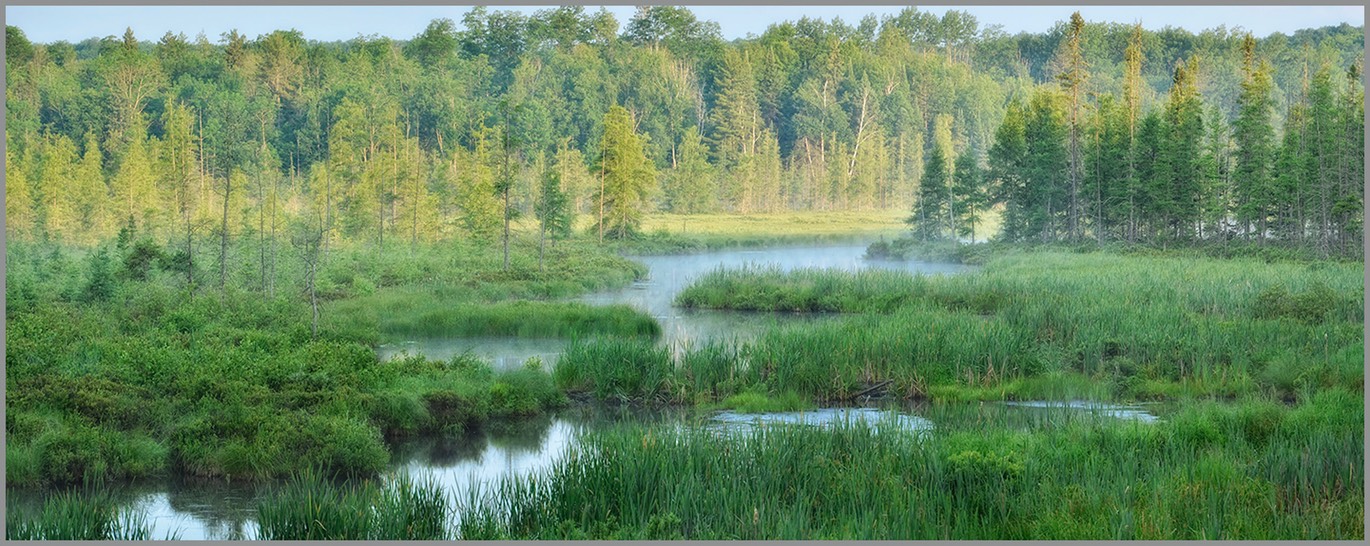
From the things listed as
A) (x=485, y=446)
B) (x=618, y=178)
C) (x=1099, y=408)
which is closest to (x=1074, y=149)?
(x=618, y=178)

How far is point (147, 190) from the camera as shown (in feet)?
144

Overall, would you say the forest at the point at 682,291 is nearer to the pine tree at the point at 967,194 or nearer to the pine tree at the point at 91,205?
the pine tree at the point at 91,205

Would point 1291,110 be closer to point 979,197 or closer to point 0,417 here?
point 979,197

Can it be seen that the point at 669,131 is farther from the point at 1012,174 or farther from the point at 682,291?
the point at 682,291

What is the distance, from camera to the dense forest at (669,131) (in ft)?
137

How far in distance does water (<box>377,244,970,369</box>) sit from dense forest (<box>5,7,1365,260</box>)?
3.16 metres

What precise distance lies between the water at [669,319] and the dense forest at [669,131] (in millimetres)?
3164

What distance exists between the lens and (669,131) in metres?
70.4

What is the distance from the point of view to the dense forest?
41750 millimetres

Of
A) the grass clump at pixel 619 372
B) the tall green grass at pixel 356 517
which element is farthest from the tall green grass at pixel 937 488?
the grass clump at pixel 619 372

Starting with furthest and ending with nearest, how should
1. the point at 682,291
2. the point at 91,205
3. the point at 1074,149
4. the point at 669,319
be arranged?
the point at 1074,149, the point at 91,205, the point at 682,291, the point at 669,319

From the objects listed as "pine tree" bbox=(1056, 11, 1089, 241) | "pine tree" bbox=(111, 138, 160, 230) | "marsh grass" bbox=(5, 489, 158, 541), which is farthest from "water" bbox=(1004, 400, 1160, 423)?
"pine tree" bbox=(111, 138, 160, 230)

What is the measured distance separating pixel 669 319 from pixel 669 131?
41799 mm

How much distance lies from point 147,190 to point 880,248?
26459mm
